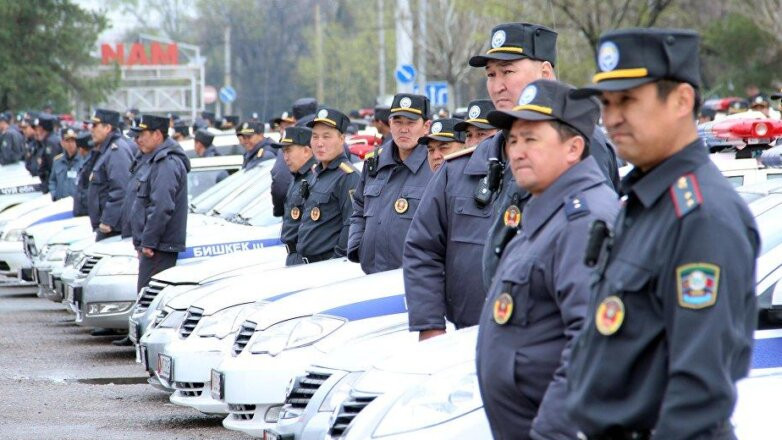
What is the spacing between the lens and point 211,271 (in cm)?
1014

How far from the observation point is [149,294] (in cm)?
1068

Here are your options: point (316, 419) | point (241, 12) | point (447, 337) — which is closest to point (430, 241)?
point (447, 337)

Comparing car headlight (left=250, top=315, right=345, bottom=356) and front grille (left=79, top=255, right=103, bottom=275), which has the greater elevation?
car headlight (left=250, top=315, right=345, bottom=356)

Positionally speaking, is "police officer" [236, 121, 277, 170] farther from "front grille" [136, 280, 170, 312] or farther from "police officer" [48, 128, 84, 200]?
"police officer" [48, 128, 84, 200]

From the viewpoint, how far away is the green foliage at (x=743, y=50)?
135ft

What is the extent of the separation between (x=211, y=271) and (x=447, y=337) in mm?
4915

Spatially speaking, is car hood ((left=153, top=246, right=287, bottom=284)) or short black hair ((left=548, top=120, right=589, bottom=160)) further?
car hood ((left=153, top=246, right=287, bottom=284))

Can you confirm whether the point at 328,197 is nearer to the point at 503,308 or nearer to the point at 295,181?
the point at 295,181

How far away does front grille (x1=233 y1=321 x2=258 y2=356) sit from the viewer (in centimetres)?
779

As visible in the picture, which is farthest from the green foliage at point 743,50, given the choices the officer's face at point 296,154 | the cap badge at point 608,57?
the cap badge at point 608,57

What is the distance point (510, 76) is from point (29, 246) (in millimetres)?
11476

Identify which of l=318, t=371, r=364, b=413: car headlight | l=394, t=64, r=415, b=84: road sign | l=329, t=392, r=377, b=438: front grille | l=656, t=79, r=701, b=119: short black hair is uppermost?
l=656, t=79, r=701, b=119: short black hair

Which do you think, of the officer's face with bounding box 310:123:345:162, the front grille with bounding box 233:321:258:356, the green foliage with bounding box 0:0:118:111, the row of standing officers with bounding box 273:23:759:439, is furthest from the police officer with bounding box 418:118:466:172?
the green foliage with bounding box 0:0:118:111

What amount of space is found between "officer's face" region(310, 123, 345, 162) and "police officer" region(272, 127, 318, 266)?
10.1 inches
